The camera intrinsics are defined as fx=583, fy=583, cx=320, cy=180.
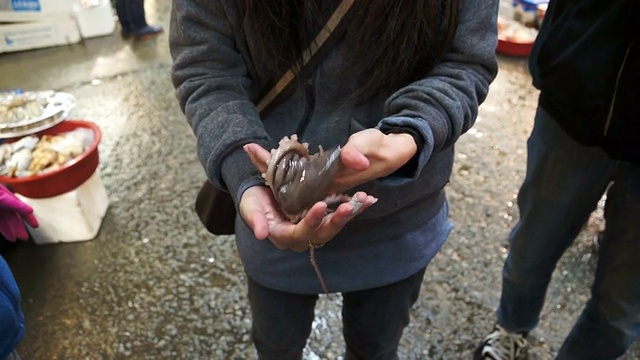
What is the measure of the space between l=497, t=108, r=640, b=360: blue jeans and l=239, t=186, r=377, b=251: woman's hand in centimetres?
73

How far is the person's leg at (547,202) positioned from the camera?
1.32 meters

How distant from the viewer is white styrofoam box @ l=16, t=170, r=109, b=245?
2152 millimetres

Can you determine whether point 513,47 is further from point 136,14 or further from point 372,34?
point 372,34

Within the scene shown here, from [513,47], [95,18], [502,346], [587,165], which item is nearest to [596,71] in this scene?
[587,165]

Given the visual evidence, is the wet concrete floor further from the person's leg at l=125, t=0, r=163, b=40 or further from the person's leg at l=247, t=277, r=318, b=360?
the person's leg at l=125, t=0, r=163, b=40

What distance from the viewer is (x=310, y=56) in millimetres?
956

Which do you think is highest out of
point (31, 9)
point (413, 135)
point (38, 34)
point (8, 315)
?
point (413, 135)

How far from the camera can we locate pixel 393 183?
0.89 meters

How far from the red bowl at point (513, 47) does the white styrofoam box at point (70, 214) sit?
2377 mm

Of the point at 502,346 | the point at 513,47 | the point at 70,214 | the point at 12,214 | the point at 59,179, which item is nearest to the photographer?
the point at 502,346

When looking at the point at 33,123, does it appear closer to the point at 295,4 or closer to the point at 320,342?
the point at 320,342

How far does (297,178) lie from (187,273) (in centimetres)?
142

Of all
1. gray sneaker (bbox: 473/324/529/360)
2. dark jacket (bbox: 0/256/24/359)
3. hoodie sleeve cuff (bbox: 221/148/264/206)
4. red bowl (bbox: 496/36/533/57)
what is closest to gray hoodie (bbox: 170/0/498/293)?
hoodie sleeve cuff (bbox: 221/148/264/206)

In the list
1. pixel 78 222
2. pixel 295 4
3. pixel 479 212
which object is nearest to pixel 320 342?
pixel 479 212
